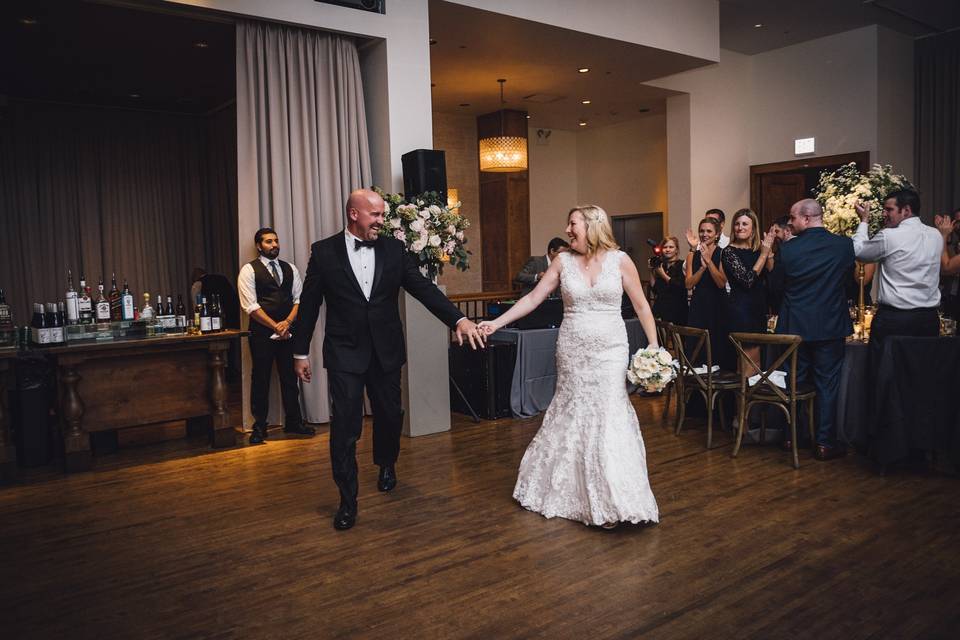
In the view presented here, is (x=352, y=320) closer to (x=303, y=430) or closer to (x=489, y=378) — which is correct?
(x=303, y=430)

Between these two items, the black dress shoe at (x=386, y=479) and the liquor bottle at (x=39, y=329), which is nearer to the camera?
the black dress shoe at (x=386, y=479)

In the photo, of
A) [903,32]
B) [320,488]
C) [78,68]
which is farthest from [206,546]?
[903,32]

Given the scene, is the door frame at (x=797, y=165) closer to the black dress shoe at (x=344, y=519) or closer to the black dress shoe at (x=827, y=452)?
the black dress shoe at (x=827, y=452)

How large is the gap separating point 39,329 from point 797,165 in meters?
9.25

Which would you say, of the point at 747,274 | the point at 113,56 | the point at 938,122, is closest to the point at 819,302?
the point at 747,274

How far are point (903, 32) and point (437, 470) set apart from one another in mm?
8972

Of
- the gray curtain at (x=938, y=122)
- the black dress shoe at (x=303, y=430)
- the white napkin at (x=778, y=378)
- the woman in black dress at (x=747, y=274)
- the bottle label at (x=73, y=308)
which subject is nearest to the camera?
the white napkin at (x=778, y=378)

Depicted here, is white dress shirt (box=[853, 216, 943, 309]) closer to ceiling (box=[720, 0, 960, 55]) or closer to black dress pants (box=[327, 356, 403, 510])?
black dress pants (box=[327, 356, 403, 510])

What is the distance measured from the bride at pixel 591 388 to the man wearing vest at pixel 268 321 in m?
2.49

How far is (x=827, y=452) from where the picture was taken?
16.0 ft

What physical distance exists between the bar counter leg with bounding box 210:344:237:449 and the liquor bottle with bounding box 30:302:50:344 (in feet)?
3.71

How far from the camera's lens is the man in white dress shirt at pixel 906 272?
4617 mm

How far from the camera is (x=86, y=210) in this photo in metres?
9.84

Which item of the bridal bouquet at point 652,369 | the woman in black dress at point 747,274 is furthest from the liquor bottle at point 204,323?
the woman in black dress at point 747,274
